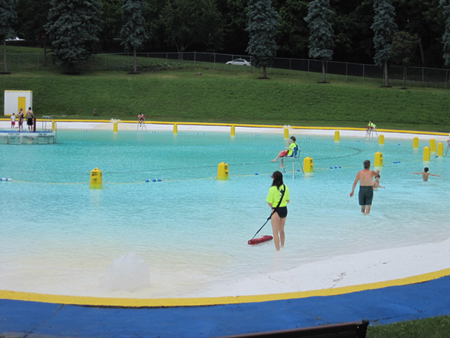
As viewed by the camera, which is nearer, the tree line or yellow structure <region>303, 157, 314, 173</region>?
yellow structure <region>303, 157, 314, 173</region>

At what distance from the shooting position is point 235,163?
2431 cm

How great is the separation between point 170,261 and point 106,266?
108 centimetres

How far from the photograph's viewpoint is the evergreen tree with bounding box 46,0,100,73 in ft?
199

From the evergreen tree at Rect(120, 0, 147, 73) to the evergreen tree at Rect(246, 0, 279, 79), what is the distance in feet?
40.5

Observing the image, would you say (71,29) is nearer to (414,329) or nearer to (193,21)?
(193,21)

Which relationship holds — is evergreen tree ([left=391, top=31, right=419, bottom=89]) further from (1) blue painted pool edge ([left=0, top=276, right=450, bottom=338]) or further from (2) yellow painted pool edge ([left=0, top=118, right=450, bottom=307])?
(1) blue painted pool edge ([left=0, top=276, right=450, bottom=338])

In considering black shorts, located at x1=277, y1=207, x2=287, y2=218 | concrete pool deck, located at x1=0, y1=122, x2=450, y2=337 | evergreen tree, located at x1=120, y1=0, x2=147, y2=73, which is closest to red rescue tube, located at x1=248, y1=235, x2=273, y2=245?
black shorts, located at x1=277, y1=207, x2=287, y2=218

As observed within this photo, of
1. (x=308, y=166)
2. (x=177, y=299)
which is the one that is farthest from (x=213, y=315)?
(x=308, y=166)

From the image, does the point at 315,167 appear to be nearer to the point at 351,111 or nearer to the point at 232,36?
the point at 351,111

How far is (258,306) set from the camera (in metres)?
7.09

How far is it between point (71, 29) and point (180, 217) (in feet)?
170

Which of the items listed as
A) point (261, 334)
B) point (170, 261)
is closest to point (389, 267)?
point (170, 261)

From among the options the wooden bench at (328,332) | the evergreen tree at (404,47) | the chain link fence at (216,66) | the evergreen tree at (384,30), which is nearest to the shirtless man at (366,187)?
Answer: the wooden bench at (328,332)

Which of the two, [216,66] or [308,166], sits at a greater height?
[216,66]
